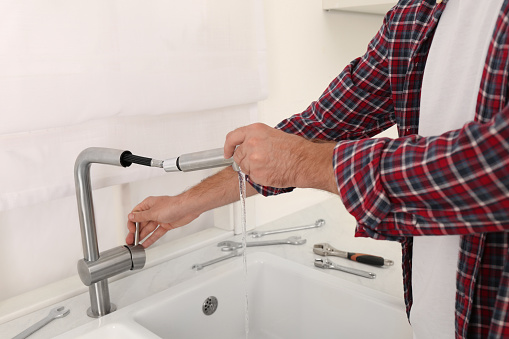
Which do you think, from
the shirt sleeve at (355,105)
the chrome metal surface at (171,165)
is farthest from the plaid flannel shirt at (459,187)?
the chrome metal surface at (171,165)

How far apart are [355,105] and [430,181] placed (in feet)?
1.40

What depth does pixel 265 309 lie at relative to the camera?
1.16 meters

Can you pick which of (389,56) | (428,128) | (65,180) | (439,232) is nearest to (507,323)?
(439,232)

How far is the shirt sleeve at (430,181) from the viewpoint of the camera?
1.74 feet

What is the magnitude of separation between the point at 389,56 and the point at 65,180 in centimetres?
61

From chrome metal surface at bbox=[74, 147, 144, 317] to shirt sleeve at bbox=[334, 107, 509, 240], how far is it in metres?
0.40

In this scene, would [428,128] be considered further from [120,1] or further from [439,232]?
[120,1]

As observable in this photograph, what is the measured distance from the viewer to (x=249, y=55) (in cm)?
119

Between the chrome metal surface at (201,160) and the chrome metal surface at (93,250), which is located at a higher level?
the chrome metal surface at (201,160)

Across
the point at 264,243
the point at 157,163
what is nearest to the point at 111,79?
the point at 157,163

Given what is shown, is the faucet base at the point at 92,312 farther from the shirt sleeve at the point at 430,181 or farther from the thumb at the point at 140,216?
the shirt sleeve at the point at 430,181

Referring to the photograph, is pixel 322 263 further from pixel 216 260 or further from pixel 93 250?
pixel 93 250

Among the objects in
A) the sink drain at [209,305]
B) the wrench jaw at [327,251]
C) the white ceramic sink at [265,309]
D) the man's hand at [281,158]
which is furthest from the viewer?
the wrench jaw at [327,251]

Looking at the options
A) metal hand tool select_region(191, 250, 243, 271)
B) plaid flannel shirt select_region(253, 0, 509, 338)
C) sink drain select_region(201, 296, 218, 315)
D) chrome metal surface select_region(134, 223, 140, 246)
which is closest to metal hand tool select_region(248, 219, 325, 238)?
metal hand tool select_region(191, 250, 243, 271)
